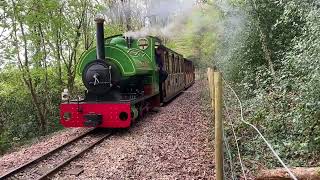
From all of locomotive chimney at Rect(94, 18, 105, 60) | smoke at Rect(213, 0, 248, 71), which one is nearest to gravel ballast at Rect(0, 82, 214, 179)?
locomotive chimney at Rect(94, 18, 105, 60)

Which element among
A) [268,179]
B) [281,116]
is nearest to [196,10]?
[281,116]

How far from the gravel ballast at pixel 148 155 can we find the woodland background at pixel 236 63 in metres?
0.82

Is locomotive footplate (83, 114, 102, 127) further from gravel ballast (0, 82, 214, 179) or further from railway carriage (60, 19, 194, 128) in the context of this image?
gravel ballast (0, 82, 214, 179)

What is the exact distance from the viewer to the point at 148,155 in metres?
6.11

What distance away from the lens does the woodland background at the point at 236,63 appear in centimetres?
501

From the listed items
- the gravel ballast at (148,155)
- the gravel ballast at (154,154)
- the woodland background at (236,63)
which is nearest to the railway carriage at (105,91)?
the gravel ballast at (148,155)

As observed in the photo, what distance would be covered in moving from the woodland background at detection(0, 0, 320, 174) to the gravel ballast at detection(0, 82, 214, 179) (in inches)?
32.3

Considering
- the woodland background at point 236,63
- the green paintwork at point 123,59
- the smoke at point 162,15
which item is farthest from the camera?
the smoke at point 162,15

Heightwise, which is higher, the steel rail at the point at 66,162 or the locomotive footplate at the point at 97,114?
the locomotive footplate at the point at 97,114

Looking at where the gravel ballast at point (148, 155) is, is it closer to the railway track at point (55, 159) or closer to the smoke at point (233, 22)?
the railway track at point (55, 159)

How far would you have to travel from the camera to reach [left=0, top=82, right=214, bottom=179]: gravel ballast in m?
5.19

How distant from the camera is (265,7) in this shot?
29.2 feet

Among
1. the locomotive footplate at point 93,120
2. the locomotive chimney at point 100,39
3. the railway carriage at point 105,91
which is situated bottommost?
the locomotive footplate at point 93,120

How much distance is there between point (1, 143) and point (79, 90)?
23.8ft
